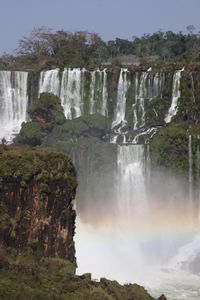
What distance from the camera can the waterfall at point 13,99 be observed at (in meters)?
61.8

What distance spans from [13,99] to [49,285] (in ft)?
126

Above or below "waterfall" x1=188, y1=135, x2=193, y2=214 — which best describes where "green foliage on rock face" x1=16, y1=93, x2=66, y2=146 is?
above

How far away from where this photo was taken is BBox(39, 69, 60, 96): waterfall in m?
62.1

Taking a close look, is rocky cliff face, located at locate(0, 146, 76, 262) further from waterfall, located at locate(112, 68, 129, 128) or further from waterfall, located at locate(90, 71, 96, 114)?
waterfall, located at locate(90, 71, 96, 114)

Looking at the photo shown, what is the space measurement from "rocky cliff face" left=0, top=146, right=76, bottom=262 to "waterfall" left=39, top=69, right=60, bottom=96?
3023cm

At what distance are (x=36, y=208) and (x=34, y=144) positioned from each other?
92.3 ft

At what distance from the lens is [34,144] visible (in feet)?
192

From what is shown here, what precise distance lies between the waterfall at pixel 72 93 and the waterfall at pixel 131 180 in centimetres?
1018

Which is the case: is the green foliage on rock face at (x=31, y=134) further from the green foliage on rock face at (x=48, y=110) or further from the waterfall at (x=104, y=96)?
the waterfall at (x=104, y=96)

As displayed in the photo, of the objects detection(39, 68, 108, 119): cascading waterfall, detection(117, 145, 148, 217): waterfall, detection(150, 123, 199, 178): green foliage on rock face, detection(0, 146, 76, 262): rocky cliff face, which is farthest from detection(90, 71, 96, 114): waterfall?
detection(0, 146, 76, 262): rocky cliff face

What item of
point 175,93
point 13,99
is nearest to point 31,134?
point 13,99

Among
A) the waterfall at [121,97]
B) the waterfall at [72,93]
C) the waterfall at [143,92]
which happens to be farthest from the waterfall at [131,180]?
the waterfall at [72,93]

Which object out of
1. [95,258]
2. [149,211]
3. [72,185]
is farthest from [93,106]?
[72,185]

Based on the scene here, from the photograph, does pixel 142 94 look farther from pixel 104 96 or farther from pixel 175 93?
pixel 104 96
